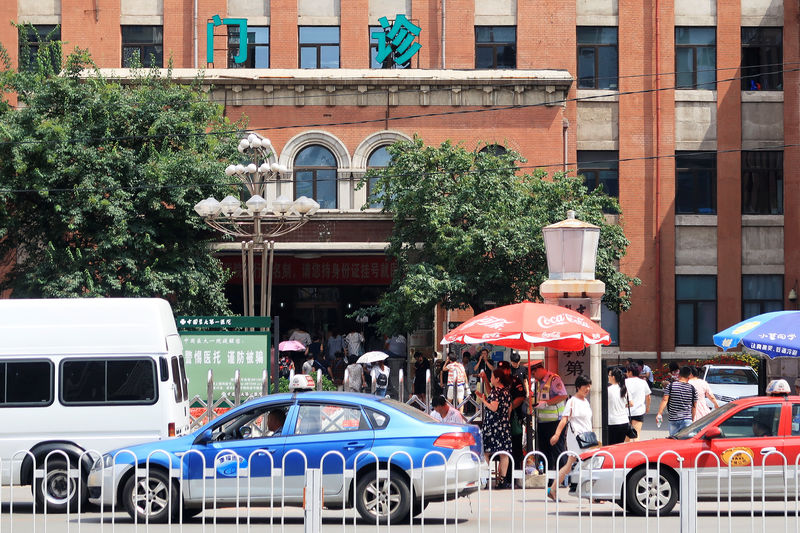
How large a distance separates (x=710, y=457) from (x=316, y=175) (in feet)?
68.6

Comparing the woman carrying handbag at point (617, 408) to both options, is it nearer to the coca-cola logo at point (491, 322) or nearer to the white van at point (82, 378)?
the coca-cola logo at point (491, 322)

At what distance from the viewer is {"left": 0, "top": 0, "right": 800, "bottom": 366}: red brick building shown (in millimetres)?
32688

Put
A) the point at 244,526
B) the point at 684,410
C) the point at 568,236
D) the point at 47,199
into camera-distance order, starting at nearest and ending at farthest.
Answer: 1. the point at 244,526
2. the point at 684,410
3. the point at 568,236
4. the point at 47,199

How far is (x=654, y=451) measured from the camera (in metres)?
13.0

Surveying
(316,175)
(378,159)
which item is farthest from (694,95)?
(316,175)

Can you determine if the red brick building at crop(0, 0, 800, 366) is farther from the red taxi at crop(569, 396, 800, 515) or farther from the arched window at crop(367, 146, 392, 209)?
the red taxi at crop(569, 396, 800, 515)

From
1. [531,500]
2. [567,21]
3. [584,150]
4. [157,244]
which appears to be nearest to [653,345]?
[584,150]

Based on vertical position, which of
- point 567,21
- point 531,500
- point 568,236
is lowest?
point 531,500

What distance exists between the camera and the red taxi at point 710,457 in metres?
12.7

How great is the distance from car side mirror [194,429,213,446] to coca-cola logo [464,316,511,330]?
16.1 ft

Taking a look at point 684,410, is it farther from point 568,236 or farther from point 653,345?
point 653,345

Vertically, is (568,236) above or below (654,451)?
above

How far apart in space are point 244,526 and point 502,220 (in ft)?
52.8

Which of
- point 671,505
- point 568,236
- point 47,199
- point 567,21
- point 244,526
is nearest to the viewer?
point 244,526
